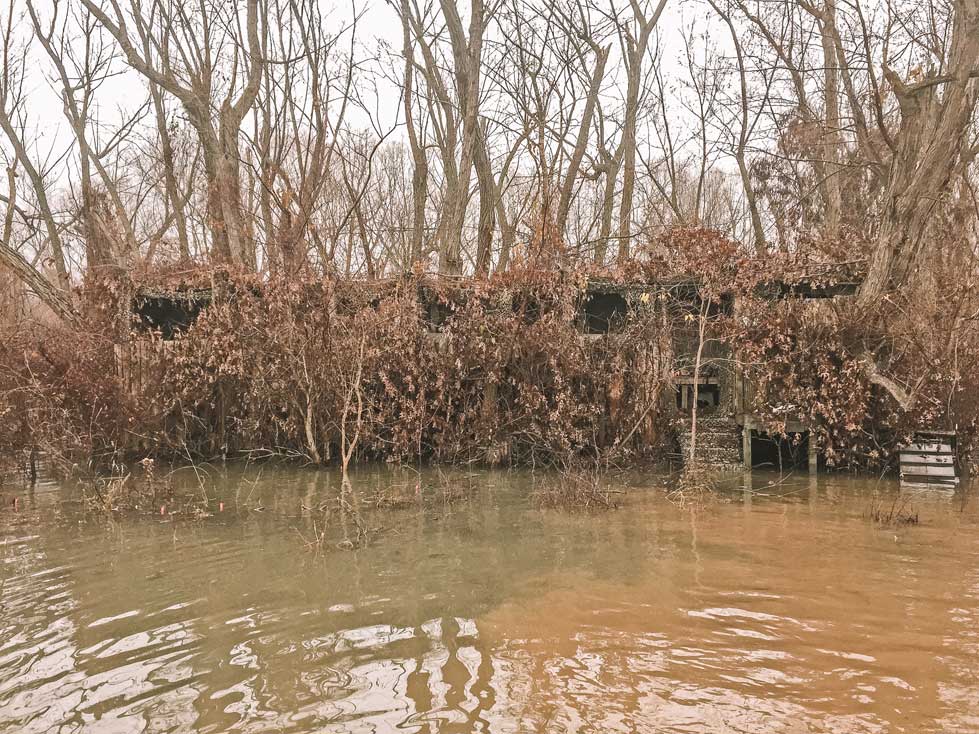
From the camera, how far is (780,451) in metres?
13.0

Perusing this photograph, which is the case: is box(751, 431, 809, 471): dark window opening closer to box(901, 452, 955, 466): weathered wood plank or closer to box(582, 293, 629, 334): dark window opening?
box(901, 452, 955, 466): weathered wood plank

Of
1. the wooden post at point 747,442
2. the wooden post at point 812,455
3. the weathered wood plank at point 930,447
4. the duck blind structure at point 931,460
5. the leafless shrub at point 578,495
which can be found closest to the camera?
the leafless shrub at point 578,495

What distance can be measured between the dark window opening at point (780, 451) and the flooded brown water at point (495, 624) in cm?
429

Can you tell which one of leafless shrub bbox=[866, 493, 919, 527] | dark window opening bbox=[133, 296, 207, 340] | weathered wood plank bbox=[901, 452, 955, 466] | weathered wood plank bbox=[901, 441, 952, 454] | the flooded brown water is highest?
dark window opening bbox=[133, 296, 207, 340]

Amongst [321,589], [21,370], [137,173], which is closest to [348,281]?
[21,370]

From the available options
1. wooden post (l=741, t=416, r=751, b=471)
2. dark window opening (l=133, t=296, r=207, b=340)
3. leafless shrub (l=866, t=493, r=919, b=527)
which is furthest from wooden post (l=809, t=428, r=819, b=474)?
dark window opening (l=133, t=296, r=207, b=340)

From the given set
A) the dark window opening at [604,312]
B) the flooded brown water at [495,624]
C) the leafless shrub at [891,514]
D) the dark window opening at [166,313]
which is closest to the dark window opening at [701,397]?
the dark window opening at [604,312]

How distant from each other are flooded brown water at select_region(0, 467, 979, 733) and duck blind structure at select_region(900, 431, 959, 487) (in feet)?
8.68

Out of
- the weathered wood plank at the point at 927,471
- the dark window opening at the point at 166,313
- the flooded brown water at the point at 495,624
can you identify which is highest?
the dark window opening at the point at 166,313

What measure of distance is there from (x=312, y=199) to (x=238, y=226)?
3400mm

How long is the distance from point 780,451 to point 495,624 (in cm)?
935

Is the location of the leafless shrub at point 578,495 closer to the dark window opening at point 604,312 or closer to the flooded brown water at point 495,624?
the flooded brown water at point 495,624

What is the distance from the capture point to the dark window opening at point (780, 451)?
13.2 meters

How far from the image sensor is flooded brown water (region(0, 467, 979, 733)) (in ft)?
12.9
